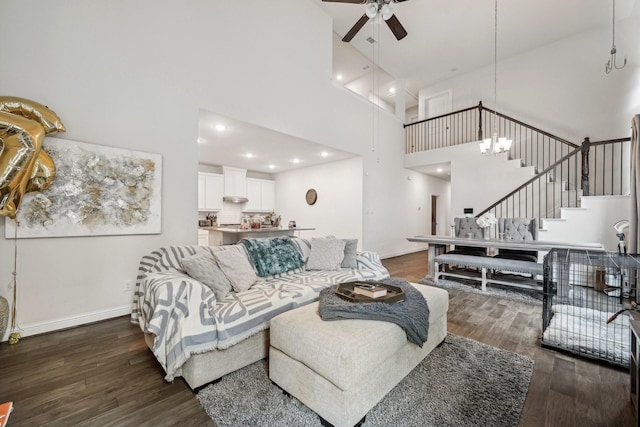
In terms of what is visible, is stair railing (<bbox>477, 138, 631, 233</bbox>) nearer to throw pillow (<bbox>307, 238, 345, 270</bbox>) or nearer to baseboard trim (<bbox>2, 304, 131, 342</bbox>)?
throw pillow (<bbox>307, 238, 345, 270</bbox>)

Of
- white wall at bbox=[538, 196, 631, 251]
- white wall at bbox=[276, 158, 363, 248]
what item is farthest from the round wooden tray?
white wall at bbox=[538, 196, 631, 251]

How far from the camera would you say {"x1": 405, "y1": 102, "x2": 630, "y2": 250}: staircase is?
4.51 meters

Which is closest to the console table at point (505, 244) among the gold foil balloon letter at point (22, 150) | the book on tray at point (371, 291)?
the book on tray at point (371, 291)

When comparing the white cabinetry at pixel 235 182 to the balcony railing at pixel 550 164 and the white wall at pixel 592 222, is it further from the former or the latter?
the white wall at pixel 592 222

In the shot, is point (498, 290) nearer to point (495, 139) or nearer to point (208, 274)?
point (495, 139)

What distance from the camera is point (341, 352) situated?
1350mm

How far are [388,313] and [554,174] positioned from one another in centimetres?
600

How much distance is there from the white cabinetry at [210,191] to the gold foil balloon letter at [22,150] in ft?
14.5

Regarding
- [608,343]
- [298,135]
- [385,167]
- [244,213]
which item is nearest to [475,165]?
[385,167]

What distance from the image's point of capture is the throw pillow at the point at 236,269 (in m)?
2.36

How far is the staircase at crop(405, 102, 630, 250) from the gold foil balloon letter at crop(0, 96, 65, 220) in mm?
6891

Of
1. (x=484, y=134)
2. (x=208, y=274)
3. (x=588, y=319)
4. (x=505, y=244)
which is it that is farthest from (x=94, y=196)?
(x=484, y=134)

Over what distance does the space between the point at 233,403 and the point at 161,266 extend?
1.41 meters

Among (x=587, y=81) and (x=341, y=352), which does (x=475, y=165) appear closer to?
(x=587, y=81)
